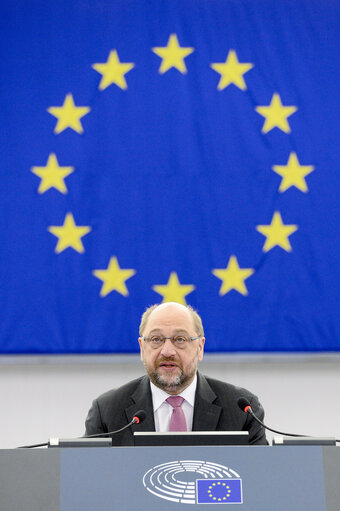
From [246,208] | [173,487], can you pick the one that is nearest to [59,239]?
[246,208]

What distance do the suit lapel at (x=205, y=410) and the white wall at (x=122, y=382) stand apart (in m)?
1.15

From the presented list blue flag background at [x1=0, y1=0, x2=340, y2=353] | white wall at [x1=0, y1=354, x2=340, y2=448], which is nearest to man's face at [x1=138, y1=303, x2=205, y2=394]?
blue flag background at [x1=0, y1=0, x2=340, y2=353]

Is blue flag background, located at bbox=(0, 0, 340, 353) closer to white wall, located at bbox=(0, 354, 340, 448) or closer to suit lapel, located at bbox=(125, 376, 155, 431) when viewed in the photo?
white wall, located at bbox=(0, 354, 340, 448)

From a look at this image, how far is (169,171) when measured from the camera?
4.32 m

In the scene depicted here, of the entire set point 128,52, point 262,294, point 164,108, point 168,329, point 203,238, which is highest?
point 128,52

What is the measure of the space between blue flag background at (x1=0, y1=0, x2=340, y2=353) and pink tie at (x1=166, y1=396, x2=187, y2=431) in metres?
1.09

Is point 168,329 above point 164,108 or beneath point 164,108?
beneath

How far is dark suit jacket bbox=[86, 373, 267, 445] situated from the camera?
2.95 meters

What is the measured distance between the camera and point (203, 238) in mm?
4262

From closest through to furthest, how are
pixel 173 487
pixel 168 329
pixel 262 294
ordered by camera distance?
pixel 173 487, pixel 168 329, pixel 262 294

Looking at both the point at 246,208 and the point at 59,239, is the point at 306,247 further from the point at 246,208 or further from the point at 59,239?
the point at 59,239

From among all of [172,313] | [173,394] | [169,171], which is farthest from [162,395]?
[169,171]

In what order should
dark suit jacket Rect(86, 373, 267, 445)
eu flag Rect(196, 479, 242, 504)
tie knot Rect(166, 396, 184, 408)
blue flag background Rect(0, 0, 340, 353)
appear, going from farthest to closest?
blue flag background Rect(0, 0, 340, 353), tie knot Rect(166, 396, 184, 408), dark suit jacket Rect(86, 373, 267, 445), eu flag Rect(196, 479, 242, 504)

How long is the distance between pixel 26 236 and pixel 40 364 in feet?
2.42
